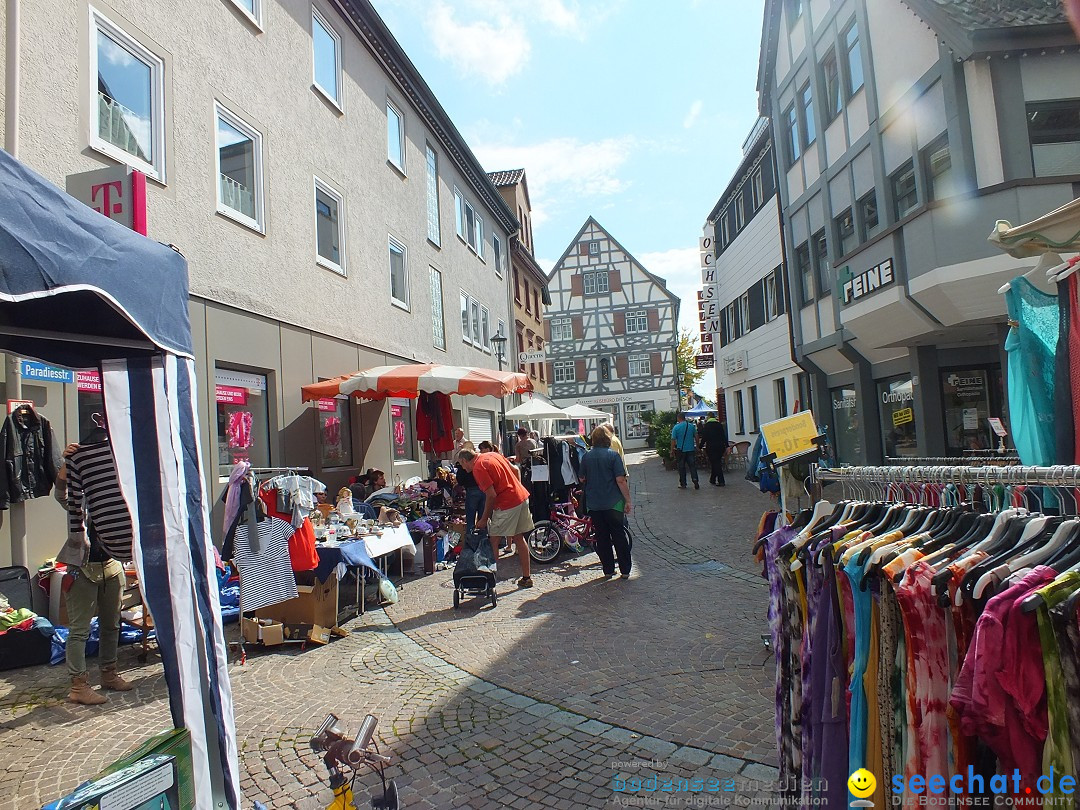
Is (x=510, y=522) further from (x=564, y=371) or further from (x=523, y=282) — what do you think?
(x=564, y=371)

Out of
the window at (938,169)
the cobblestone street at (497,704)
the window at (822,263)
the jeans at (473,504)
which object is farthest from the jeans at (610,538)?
the window at (822,263)

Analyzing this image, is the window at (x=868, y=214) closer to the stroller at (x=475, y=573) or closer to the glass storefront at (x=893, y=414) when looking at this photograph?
the glass storefront at (x=893, y=414)

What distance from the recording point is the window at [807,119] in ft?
49.7

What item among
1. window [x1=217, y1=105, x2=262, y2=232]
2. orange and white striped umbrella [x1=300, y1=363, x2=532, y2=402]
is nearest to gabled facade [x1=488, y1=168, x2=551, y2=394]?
orange and white striped umbrella [x1=300, y1=363, x2=532, y2=402]

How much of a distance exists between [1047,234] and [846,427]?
1325 cm

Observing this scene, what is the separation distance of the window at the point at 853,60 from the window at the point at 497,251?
12937 mm

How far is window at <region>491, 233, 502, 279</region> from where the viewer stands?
23.7m

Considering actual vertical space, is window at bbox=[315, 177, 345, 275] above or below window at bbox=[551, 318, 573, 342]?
below

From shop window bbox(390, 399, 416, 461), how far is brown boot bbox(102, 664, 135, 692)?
9.04 metres

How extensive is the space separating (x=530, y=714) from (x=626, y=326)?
40623mm

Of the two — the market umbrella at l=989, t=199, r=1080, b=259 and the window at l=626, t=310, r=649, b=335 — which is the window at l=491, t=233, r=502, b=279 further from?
the market umbrella at l=989, t=199, r=1080, b=259

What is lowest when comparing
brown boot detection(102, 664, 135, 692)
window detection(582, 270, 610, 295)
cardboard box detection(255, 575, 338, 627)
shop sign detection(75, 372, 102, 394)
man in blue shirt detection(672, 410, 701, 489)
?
brown boot detection(102, 664, 135, 692)

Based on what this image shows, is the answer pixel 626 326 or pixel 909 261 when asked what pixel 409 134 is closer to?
pixel 909 261

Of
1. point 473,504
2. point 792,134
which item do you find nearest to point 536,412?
point 473,504
